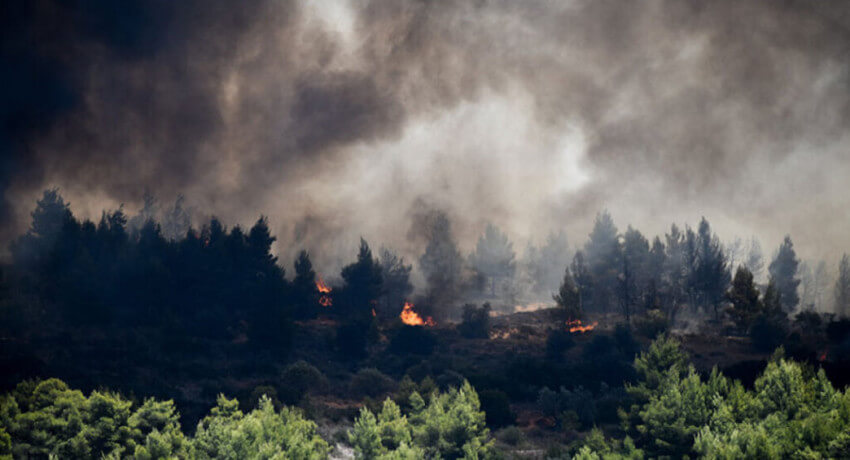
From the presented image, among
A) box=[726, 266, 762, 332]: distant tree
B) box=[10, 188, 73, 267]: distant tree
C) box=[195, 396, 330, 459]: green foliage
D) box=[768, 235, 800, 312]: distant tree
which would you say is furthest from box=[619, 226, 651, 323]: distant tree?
box=[10, 188, 73, 267]: distant tree

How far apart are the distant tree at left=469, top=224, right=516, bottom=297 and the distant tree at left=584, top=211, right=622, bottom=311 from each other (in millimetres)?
28992

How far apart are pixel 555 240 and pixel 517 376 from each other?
100530mm

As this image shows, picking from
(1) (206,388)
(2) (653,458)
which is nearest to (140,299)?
(1) (206,388)

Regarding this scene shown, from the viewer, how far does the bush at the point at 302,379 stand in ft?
230

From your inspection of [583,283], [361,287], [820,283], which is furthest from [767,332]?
[820,283]

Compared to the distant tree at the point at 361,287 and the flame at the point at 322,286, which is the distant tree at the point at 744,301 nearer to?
the distant tree at the point at 361,287

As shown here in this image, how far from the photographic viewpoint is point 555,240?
171375 mm

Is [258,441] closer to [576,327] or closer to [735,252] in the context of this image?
[576,327]

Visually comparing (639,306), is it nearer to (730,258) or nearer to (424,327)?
(424,327)

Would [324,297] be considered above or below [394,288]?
below

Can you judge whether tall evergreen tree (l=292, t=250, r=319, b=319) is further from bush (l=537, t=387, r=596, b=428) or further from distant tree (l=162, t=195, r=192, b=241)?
distant tree (l=162, t=195, r=192, b=241)

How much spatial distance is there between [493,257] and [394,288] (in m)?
47.6

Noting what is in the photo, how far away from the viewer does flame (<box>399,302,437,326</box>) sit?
10881 cm

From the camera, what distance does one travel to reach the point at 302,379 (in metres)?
73.1
